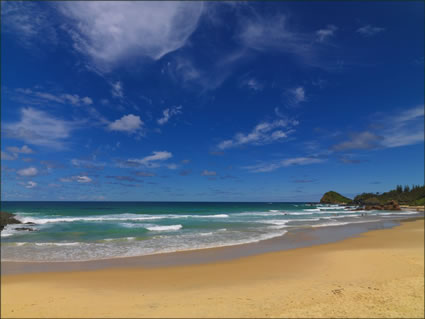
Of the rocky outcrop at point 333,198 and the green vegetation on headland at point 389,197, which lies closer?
the green vegetation on headland at point 389,197

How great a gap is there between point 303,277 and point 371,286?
7.04 feet

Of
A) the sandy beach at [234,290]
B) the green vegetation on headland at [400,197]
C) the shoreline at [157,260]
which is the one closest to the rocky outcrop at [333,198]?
the green vegetation on headland at [400,197]

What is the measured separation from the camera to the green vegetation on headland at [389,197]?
82506mm

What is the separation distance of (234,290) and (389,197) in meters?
115

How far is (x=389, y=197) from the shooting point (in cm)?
10012

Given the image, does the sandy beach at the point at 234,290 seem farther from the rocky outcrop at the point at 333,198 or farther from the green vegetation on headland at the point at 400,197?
the rocky outcrop at the point at 333,198

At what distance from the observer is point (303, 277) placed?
940 centimetres

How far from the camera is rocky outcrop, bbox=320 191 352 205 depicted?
12952cm

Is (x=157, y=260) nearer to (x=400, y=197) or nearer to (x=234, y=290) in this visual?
(x=234, y=290)

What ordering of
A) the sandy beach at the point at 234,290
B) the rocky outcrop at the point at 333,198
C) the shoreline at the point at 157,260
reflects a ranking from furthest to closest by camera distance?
the rocky outcrop at the point at 333,198, the shoreline at the point at 157,260, the sandy beach at the point at 234,290

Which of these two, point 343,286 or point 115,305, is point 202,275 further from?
point 343,286

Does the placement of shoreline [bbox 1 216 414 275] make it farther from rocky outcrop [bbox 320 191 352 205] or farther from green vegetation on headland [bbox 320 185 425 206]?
Answer: rocky outcrop [bbox 320 191 352 205]

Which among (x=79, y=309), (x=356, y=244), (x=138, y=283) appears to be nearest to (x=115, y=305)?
(x=79, y=309)

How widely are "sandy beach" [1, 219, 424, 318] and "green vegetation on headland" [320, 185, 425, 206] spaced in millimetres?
71241
